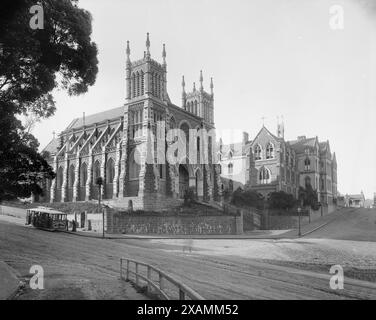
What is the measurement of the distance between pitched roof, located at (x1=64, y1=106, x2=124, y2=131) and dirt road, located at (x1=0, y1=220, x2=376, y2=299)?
38.4 metres

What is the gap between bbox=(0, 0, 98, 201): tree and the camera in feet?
39.5

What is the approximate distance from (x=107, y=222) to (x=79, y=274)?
23764mm

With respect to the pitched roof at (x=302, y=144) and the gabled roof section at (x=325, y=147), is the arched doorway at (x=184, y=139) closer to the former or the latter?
the pitched roof at (x=302, y=144)

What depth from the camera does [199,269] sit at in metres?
17.9

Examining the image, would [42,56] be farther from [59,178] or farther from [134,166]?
[59,178]

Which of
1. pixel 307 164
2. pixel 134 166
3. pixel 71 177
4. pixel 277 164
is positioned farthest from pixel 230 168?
pixel 134 166

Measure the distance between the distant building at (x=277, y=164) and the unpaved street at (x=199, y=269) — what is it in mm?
41463

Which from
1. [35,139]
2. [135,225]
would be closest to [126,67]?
[135,225]

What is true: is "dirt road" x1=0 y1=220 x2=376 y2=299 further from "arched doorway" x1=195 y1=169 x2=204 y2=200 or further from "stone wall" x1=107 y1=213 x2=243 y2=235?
"arched doorway" x1=195 y1=169 x2=204 y2=200

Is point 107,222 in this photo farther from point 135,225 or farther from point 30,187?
point 30,187

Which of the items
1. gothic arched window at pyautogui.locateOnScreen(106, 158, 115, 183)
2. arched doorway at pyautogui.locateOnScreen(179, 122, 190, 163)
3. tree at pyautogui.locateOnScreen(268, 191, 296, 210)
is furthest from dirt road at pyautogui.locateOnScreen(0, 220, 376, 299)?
tree at pyautogui.locateOnScreen(268, 191, 296, 210)

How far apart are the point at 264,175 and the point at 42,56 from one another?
61.2m
